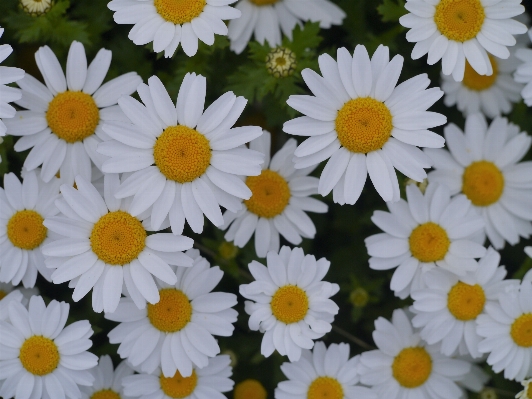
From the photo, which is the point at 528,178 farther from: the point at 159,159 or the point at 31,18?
the point at 31,18

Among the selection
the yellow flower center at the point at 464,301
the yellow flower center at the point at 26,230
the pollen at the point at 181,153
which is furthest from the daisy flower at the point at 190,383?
the yellow flower center at the point at 464,301

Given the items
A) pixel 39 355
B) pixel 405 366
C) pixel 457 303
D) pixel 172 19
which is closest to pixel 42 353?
pixel 39 355

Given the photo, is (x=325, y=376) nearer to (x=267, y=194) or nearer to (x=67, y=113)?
(x=267, y=194)

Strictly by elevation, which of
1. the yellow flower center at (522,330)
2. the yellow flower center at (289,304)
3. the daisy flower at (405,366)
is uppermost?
the yellow flower center at (522,330)

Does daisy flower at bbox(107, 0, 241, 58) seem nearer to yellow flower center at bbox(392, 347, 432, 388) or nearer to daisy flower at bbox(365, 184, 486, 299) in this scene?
daisy flower at bbox(365, 184, 486, 299)

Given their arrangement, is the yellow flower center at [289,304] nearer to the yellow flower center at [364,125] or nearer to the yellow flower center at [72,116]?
the yellow flower center at [364,125]

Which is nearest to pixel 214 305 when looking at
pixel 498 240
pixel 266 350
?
pixel 266 350
